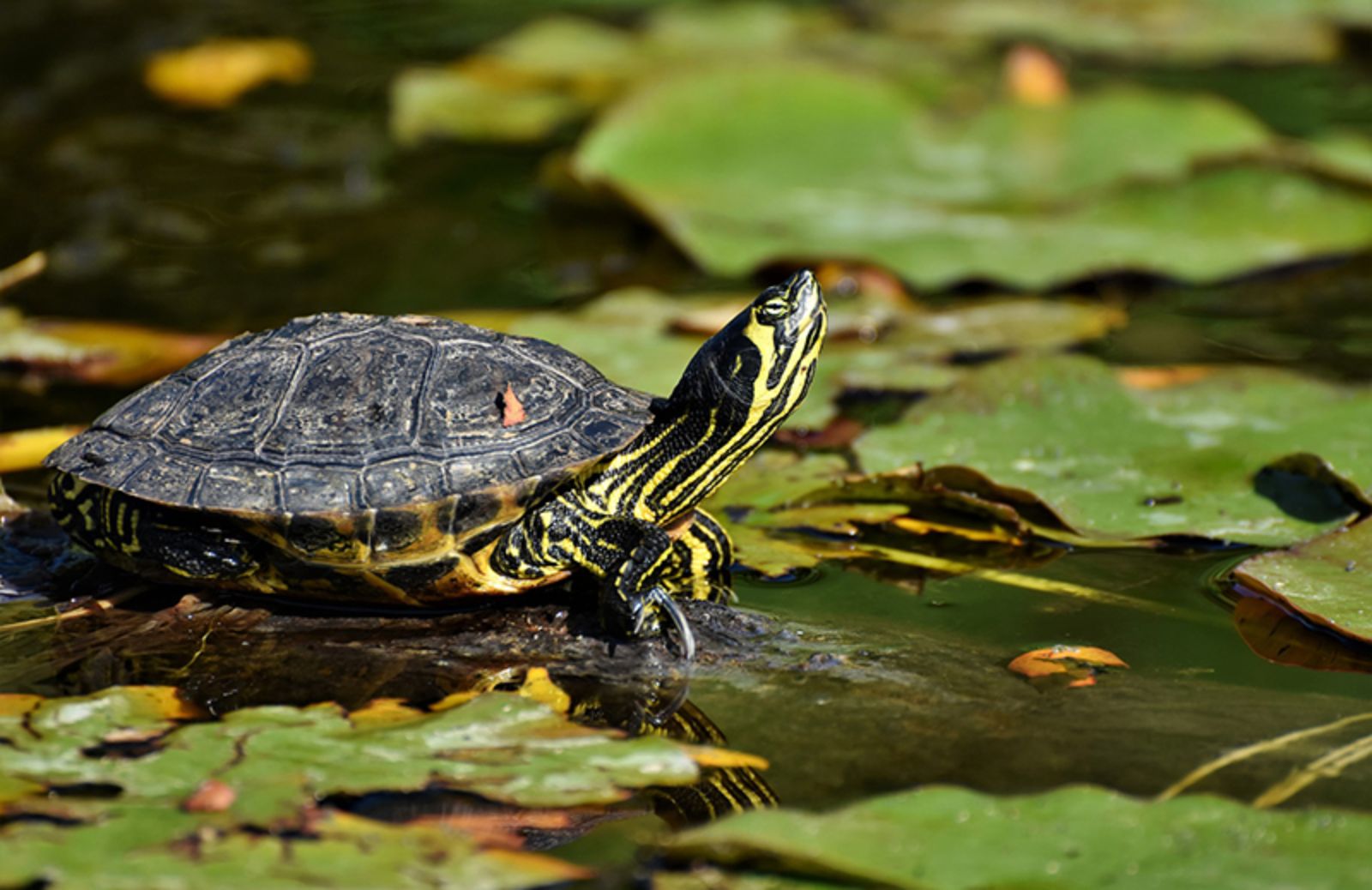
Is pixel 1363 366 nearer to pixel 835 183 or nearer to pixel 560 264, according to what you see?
pixel 835 183

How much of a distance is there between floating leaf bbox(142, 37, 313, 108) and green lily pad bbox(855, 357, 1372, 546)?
18.3 feet

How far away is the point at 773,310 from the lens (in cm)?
336

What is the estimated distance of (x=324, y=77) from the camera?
8.50 metres

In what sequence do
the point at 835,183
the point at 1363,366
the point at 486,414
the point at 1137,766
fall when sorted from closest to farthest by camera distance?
the point at 1137,766
the point at 486,414
the point at 1363,366
the point at 835,183

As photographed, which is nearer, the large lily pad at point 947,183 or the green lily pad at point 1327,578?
the green lily pad at point 1327,578

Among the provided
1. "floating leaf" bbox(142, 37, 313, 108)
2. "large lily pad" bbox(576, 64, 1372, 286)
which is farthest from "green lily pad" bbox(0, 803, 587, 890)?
"floating leaf" bbox(142, 37, 313, 108)

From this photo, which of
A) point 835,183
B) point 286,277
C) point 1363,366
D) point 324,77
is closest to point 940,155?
point 835,183

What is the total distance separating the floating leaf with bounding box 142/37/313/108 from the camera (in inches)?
325

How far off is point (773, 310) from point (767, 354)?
106mm

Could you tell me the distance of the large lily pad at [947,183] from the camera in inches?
230

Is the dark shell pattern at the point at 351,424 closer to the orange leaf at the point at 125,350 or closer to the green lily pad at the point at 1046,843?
the green lily pad at the point at 1046,843

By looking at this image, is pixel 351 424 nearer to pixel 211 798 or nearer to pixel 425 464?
pixel 425 464

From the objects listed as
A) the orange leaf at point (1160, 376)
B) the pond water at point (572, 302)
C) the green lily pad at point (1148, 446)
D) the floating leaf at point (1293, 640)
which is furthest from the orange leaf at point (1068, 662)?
the orange leaf at point (1160, 376)

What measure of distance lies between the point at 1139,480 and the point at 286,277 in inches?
147
